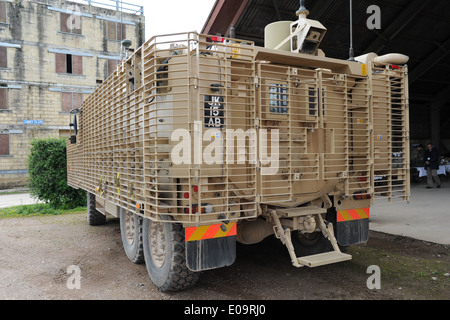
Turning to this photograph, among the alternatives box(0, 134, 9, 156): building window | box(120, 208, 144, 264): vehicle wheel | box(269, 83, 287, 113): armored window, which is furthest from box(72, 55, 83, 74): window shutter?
box(269, 83, 287, 113): armored window

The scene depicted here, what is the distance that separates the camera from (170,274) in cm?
392

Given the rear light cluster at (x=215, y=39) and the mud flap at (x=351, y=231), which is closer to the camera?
the rear light cluster at (x=215, y=39)

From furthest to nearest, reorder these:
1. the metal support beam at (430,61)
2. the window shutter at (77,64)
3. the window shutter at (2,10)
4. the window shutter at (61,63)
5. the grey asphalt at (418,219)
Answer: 1. the window shutter at (77,64)
2. the window shutter at (61,63)
3. the window shutter at (2,10)
4. the metal support beam at (430,61)
5. the grey asphalt at (418,219)

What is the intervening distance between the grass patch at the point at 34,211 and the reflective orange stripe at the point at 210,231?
848 centimetres

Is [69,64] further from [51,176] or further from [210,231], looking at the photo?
[210,231]

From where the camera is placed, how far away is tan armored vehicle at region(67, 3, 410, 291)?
11.9ft

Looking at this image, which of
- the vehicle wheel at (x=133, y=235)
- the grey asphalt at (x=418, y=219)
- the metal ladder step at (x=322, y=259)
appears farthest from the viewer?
the grey asphalt at (x=418, y=219)

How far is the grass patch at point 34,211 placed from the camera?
10.4m

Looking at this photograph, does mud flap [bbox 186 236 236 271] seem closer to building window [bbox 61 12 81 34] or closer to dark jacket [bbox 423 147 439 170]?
dark jacket [bbox 423 147 439 170]

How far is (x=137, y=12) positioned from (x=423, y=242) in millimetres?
22500

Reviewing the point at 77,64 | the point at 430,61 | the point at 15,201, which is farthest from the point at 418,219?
the point at 77,64

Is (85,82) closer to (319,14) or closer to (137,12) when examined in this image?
(137,12)

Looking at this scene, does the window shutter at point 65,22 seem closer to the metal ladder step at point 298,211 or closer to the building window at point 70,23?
the building window at point 70,23

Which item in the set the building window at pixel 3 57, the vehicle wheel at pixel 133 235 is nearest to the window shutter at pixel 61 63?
the building window at pixel 3 57
